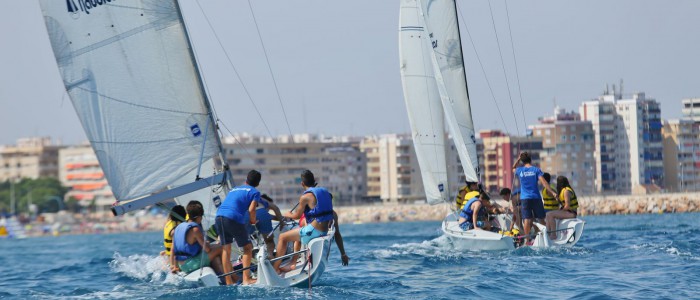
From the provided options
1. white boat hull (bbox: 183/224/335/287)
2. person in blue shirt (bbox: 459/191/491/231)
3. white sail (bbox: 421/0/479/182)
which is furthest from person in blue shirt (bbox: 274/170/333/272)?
white sail (bbox: 421/0/479/182)

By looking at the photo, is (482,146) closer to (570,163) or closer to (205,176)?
(570,163)

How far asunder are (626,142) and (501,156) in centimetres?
1371

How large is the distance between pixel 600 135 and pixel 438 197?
96889mm

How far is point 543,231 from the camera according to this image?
78.0ft

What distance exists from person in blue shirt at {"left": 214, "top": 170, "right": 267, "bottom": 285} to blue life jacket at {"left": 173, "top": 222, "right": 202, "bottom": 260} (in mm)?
401

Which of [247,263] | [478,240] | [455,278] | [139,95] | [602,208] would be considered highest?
[139,95]

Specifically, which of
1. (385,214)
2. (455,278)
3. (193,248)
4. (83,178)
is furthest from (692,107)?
(83,178)

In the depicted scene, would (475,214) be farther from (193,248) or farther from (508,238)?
(193,248)

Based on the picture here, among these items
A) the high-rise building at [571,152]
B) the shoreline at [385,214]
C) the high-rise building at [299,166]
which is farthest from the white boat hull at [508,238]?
the high-rise building at [299,166]

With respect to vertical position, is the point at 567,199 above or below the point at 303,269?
above

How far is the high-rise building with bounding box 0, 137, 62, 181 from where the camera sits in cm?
16562

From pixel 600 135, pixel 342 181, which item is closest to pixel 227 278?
pixel 600 135

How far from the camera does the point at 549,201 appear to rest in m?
24.8

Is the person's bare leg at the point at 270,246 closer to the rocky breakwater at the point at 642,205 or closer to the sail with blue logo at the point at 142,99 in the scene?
the sail with blue logo at the point at 142,99
